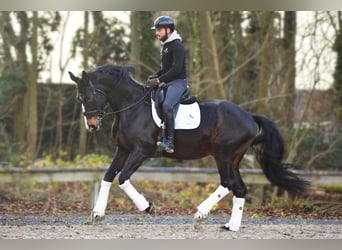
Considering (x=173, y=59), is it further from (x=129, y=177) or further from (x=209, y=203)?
(x=209, y=203)

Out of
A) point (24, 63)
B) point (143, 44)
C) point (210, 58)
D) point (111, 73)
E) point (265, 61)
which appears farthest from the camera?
point (24, 63)

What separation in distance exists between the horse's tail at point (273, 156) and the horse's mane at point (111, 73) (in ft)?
5.32

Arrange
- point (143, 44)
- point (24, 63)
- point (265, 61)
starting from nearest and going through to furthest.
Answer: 1. point (265, 61)
2. point (143, 44)
3. point (24, 63)

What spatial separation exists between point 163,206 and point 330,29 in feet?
15.2

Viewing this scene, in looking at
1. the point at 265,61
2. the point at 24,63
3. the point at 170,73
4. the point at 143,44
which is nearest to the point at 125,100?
the point at 170,73

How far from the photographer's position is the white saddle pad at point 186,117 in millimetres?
7102

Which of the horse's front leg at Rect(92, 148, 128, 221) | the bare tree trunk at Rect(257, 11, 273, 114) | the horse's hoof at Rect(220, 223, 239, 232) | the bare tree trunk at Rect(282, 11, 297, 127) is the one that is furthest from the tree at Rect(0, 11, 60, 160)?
the horse's hoof at Rect(220, 223, 239, 232)

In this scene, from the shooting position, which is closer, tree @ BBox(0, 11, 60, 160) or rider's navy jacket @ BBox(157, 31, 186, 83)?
rider's navy jacket @ BBox(157, 31, 186, 83)

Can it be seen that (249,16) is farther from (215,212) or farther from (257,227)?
(257,227)

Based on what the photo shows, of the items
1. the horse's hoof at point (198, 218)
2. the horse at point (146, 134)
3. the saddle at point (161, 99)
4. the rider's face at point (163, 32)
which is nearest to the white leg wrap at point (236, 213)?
the horse at point (146, 134)

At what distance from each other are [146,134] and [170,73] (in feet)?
2.39

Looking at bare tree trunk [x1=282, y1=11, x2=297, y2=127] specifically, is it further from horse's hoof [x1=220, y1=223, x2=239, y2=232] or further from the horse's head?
the horse's head

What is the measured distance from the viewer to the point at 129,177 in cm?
692

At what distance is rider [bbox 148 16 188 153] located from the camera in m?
6.96
